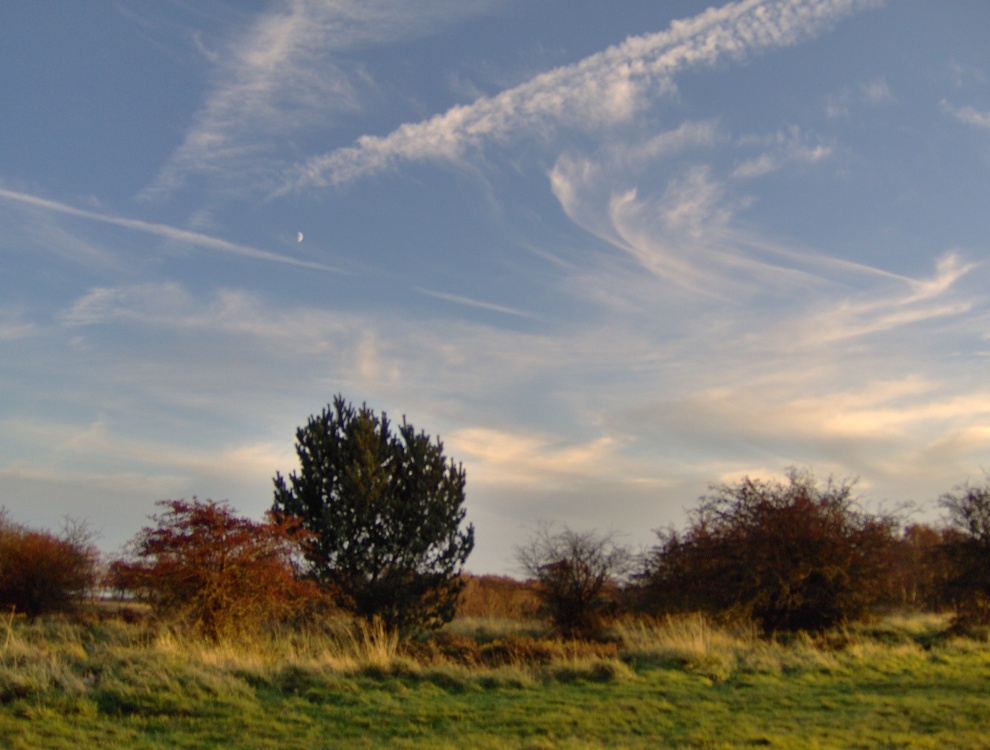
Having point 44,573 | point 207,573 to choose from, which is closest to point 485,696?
point 207,573

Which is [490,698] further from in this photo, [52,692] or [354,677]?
[52,692]

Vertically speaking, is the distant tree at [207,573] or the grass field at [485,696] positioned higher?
the distant tree at [207,573]

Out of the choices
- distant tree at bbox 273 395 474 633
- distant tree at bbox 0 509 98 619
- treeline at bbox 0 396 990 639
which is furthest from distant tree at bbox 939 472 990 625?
distant tree at bbox 0 509 98 619

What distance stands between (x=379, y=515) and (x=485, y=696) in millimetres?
10467

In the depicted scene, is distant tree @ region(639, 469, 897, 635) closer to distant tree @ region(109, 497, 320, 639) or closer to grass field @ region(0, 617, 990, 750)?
grass field @ region(0, 617, 990, 750)

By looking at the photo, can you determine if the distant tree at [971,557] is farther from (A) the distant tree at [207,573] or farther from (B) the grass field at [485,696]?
(A) the distant tree at [207,573]

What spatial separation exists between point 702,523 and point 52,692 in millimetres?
19058

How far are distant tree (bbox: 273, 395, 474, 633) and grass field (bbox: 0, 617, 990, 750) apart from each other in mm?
4164

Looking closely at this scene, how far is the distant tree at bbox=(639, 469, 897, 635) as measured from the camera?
72.3 feet

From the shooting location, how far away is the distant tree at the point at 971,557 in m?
22.5

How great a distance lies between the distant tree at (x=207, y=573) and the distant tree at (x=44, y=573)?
9537 millimetres

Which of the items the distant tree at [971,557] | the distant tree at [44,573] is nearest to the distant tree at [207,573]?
the distant tree at [44,573]

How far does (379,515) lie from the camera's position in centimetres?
2230

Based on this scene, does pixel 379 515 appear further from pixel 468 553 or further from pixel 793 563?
pixel 793 563
